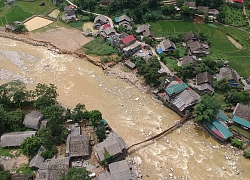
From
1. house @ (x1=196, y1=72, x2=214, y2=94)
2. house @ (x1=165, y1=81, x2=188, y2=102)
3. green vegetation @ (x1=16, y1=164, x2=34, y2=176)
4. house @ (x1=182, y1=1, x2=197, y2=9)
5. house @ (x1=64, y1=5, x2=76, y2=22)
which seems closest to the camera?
green vegetation @ (x1=16, y1=164, x2=34, y2=176)

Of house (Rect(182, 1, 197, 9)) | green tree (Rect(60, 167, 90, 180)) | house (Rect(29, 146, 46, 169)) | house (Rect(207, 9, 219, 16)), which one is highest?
house (Rect(182, 1, 197, 9))

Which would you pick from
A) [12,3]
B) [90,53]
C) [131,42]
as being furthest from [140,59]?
[12,3]

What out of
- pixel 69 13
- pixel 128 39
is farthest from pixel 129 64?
pixel 69 13

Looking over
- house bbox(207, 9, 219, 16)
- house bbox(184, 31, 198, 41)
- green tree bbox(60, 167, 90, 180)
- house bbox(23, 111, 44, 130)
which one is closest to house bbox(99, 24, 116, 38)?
house bbox(184, 31, 198, 41)

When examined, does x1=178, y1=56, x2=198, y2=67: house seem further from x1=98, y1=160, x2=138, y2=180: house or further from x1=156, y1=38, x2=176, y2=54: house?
x1=98, y1=160, x2=138, y2=180: house

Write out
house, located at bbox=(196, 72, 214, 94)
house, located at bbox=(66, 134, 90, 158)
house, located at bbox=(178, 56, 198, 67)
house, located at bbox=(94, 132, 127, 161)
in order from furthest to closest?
house, located at bbox=(178, 56, 198, 67) < house, located at bbox=(196, 72, 214, 94) < house, located at bbox=(66, 134, 90, 158) < house, located at bbox=(94, 132, 127, 161)

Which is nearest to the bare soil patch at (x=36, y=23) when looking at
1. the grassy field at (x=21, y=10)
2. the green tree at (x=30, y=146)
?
the grassy field at (x=21, y=10)

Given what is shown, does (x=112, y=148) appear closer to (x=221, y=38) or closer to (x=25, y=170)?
(x=25, y=170)
